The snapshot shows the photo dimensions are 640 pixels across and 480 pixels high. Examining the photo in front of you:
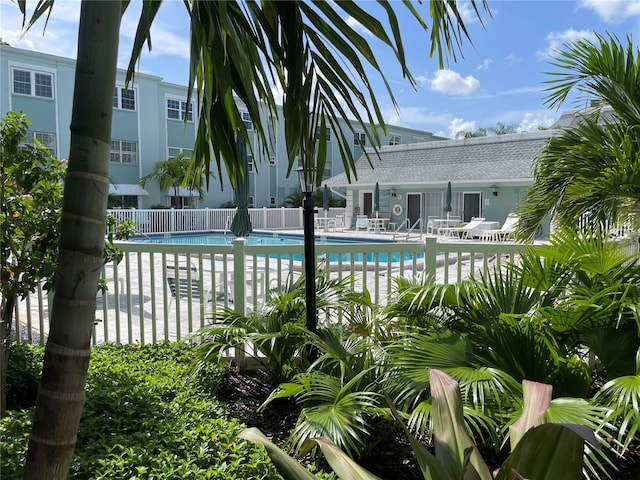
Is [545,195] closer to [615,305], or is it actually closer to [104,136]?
[615,305]

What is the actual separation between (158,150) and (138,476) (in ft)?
84.6

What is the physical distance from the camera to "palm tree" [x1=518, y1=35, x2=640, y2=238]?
4.21 meters

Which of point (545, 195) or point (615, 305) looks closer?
point (615, 305)

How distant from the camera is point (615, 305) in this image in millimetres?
2832

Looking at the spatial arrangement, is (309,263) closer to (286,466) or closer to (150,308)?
(286,466)

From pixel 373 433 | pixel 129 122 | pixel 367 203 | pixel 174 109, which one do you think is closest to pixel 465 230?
pixel 367 203

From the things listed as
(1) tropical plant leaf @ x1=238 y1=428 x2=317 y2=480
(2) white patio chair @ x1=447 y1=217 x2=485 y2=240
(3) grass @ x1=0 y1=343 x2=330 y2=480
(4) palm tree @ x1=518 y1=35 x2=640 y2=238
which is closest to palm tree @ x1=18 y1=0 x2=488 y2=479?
(1) tropical plant leaf @ x1=238 y1=428 x2=317 y2=480

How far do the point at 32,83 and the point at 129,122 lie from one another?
14.9 ft

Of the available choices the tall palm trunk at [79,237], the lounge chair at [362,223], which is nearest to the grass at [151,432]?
the tall palm trunk at [79,237]

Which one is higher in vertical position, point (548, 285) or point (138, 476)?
point (548, 285)

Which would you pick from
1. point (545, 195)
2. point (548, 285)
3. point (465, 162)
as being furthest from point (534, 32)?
point (465, 162)

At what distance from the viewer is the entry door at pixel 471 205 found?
21219 millimetres

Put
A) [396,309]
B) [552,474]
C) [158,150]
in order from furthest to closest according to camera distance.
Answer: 1. [158,150]
2. [396,309]
3. [552,474]

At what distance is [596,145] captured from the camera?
4434mm
